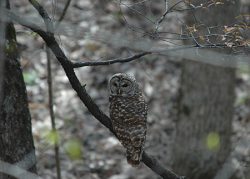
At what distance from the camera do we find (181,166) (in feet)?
26.0

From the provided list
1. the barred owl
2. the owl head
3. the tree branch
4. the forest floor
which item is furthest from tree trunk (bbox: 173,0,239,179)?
the tree branch

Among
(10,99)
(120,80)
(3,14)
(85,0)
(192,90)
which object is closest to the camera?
(3,14)

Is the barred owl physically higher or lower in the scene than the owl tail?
higher

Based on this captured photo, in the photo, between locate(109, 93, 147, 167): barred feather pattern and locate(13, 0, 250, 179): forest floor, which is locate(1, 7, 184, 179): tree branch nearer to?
locate(109, 93, 147, 167): barred feather pattern

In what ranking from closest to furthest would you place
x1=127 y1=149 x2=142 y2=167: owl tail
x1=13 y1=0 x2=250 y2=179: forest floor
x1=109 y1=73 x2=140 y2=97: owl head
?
x1=127 y1=149 x2=142 y2=167: owl tail, x1=109 y1=73 x2=140 y2=97: owl head, x1=13 y1=0 x2=250 y2=179: forest floor

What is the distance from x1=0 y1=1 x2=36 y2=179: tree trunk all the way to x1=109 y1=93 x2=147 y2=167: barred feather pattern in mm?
723

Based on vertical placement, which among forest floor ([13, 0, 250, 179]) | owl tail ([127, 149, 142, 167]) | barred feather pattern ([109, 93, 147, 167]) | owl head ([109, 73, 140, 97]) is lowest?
forest floor ([13, 0, 250, 179])

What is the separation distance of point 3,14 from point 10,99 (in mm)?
1624

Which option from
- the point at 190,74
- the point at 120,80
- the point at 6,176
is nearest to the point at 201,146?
the point at 190,74

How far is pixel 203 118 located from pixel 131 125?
326 centimetres

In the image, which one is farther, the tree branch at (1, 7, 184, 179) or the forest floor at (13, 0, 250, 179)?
the forest floor at (13, 0, 250, 179)

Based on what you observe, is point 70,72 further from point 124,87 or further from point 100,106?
point 100,106

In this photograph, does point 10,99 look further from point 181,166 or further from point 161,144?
point 161,144

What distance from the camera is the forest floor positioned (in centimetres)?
829
